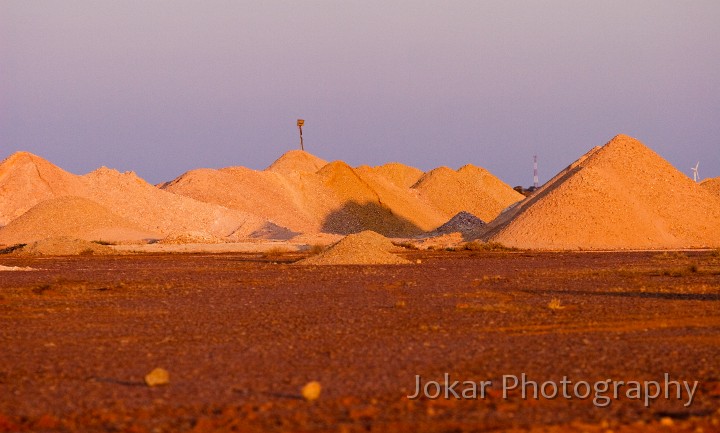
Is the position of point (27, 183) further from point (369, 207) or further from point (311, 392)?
→ point (311, 392)

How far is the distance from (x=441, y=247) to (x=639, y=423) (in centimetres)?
4318

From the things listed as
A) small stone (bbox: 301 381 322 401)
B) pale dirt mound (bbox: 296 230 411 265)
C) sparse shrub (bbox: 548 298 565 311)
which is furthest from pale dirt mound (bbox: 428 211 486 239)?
small stone (bbox: 301 381 322 401)

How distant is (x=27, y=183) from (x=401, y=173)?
5902 centimetres

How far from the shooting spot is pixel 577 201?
49.9 metres

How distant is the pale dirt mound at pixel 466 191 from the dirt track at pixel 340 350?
80.2 m

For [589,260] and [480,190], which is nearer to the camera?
[589,260]

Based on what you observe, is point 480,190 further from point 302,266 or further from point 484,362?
point 484,362

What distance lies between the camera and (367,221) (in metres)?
83.8

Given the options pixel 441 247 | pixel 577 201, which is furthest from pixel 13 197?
pixel 577 201

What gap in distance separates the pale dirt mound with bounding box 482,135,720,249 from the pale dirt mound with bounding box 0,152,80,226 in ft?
104

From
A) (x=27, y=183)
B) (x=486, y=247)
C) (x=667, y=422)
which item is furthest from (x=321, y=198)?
(x=667, y=422)

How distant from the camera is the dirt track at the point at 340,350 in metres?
7.59

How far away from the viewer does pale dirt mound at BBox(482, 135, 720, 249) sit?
47.8 m

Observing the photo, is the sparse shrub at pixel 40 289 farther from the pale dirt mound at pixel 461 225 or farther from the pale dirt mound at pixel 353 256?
the pale dirt mound at pixel 461 225
